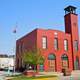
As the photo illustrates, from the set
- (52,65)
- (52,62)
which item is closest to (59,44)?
(52,62)

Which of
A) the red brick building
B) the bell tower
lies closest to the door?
the red brick building

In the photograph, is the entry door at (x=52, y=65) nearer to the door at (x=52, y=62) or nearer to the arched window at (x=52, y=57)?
the door at (x=52, y=62)

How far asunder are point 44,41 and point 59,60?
751cm

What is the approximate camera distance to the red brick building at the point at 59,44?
2454 inches

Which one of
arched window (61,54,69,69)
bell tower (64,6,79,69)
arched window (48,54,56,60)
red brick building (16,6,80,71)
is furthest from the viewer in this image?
bell tower (64,6,79,69)

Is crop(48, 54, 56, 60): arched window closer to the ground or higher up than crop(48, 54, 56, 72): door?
higher up

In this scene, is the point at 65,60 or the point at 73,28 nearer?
the point at 65,60

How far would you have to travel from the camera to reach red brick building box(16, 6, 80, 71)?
62.3 m

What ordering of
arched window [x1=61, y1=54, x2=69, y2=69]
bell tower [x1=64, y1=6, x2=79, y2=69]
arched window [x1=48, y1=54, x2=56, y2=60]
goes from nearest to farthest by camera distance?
arched window [x1=48, y1=54, x2=56, y2=60] < arched window [x1=61, y1=54, x2=69, y2=69] < bell tower [x1=64, y1=6, x2=79, y2=69]

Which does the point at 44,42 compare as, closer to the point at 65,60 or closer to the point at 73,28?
the point at 65,60

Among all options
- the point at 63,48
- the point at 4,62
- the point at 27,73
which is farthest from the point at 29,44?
the point at 4,62

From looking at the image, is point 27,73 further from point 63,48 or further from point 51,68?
point 63,48

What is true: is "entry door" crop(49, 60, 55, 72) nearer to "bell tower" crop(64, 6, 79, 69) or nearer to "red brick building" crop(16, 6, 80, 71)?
"red brick building" crop(16, 6, 80, 71)

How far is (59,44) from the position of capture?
65.1 metres
